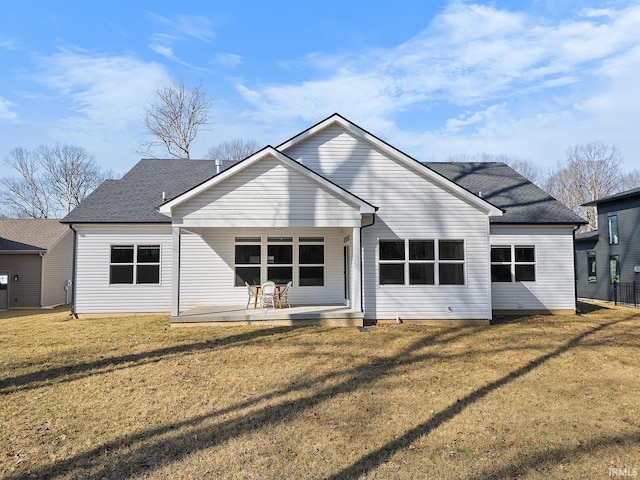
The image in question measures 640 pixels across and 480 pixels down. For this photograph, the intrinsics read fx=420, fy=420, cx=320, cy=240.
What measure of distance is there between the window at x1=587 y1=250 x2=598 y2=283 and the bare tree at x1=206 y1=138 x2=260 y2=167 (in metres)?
29.7

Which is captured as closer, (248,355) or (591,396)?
(591,396)

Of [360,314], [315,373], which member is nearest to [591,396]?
[315,373]

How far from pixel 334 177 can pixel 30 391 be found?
347 inches

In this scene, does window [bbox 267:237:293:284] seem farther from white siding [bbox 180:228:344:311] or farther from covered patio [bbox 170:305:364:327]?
covered patio [bbox 170:305:364:327]

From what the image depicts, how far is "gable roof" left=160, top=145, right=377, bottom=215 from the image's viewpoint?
35.0ft

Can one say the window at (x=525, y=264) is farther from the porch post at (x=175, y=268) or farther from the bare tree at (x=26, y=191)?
the bare tree at (x=26, y=191)

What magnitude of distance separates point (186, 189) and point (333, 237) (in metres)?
6.27

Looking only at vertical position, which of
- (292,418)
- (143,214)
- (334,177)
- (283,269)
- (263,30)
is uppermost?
(263,30)

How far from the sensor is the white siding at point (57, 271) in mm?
19297

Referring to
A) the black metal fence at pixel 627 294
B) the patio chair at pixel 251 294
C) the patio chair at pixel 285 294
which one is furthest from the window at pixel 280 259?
the black metal fence at pixel 627 294

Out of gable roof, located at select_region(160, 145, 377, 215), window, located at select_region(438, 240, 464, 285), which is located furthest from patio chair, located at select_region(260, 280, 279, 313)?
window, located at select_region(438, 240, 464, 285)

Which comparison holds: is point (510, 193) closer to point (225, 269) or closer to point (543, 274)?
point (543, 274)

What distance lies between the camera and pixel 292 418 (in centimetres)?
505

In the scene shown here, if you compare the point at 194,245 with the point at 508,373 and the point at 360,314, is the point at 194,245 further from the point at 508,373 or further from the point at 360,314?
the point at 508,373
